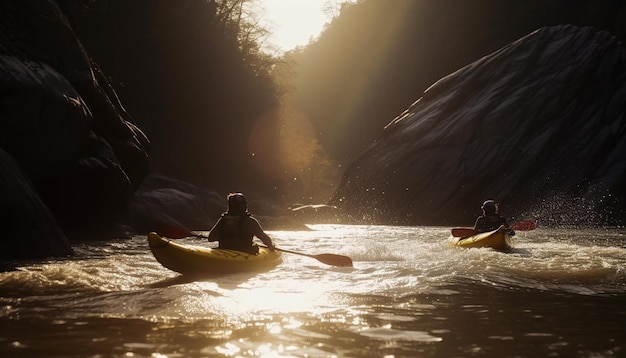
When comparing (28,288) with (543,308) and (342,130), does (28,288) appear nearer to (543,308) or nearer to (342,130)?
(543,308)

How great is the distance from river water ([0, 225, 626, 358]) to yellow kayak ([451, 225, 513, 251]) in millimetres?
2119

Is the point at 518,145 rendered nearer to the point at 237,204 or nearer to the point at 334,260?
the point at 334,260

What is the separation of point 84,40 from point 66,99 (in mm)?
13665

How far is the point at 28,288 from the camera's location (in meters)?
5.48

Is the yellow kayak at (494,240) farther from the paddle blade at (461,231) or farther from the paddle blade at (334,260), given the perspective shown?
the paddle blade at (334,260)

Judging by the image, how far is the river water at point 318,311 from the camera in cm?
342

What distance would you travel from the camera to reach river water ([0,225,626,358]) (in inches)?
135

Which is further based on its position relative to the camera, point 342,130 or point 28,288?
point 342,130

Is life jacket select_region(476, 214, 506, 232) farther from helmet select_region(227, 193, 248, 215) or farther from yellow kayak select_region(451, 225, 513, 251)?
helmet select_region(227, 193, 248, 215)

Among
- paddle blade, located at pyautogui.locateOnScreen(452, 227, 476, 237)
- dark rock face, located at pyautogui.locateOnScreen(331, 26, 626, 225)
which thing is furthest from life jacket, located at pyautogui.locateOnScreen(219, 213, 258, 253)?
dark rock face, located at pyautogui.locateOnScreen(331, 26, 626, 225)

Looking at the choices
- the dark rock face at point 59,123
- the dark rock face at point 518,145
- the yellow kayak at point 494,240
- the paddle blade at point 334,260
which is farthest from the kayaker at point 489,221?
the dark rock face at point 518,145

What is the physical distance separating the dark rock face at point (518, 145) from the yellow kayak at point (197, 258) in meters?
17.7

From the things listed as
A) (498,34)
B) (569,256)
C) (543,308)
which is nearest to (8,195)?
(543,308)

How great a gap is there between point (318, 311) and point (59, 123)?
7768 millimetres
